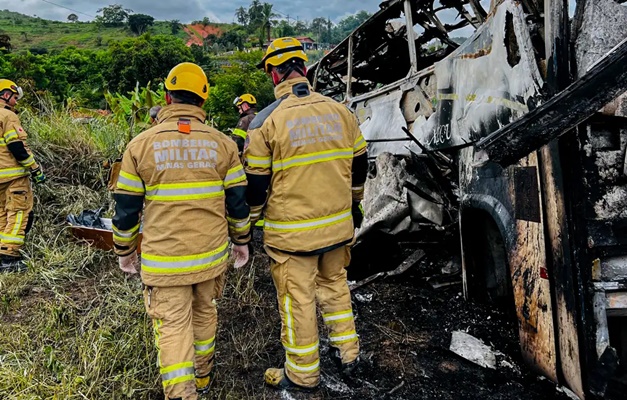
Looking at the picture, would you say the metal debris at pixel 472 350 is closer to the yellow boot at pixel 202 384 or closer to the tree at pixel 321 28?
the yellow boot at pixel 202 384

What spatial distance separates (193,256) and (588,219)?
5.56 feet

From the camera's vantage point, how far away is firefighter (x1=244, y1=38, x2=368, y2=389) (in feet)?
A: 7.63

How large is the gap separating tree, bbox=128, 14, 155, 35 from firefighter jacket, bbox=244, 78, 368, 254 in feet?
253

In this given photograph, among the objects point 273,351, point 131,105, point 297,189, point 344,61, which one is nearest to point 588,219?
point 297,189

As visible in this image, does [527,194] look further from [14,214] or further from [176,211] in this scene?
[14,214]

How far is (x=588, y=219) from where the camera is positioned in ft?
5.74

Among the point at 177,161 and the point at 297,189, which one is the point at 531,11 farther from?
the point at 177,161

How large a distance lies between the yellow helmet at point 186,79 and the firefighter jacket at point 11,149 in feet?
8.72

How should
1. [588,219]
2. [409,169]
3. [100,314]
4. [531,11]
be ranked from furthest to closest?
[409,169]
[100,314]
[531,11]
[588,219]

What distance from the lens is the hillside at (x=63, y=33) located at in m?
65.8

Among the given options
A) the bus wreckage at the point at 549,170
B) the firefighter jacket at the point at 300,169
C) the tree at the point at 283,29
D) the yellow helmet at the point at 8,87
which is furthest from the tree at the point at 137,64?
the tree at the point at 283,29

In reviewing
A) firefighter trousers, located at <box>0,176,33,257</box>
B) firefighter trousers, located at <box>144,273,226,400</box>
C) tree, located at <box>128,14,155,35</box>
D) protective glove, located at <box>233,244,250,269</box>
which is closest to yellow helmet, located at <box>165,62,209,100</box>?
protective glove, located at <box>233,244,250,269</box>

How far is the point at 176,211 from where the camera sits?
7.08 feet

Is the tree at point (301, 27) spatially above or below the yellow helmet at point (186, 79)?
above
